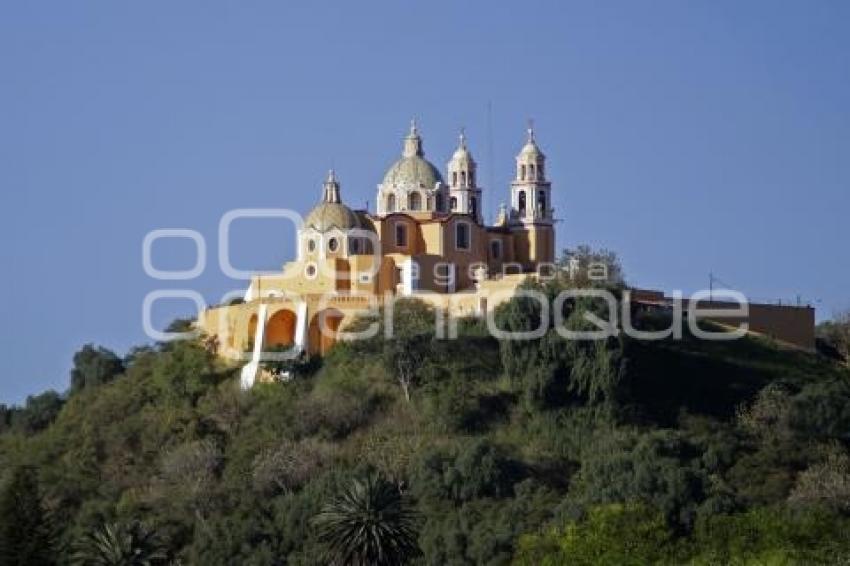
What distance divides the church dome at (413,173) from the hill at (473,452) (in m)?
5.35

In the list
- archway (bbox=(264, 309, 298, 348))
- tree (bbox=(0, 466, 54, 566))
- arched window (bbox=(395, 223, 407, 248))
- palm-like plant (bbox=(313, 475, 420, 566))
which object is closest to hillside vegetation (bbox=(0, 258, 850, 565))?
tree (bbox=(0, 466, 54, 566))

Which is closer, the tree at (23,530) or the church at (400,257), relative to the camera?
the tree at (23,530)

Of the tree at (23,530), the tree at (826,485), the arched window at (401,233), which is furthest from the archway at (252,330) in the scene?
the tree at (826,485)

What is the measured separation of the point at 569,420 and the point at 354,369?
5872mm

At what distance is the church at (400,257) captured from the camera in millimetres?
67500

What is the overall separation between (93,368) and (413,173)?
10.1 meters

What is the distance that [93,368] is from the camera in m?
72.4

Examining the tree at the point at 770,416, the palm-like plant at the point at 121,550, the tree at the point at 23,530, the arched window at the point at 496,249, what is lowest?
the palm-like plant at the point at 121,550

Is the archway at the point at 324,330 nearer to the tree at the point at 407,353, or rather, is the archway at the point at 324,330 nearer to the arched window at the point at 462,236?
the tree at the point at 407,353

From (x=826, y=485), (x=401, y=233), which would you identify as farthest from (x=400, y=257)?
(x=826, y=485)

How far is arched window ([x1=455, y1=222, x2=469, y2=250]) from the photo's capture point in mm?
70750

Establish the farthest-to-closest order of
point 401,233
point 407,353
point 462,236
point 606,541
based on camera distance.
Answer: point 462,236, point 401,233, point 407,353, point 606,541

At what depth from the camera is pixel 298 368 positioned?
218ft

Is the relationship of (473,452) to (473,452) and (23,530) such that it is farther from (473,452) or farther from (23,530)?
(23,530)
